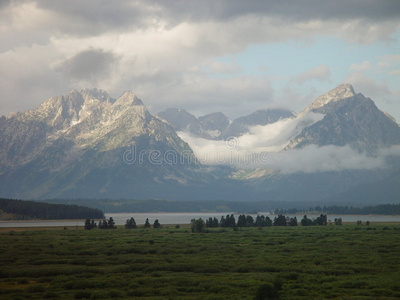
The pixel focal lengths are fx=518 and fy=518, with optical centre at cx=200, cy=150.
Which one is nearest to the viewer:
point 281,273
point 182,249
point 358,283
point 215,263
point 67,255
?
point 358,283

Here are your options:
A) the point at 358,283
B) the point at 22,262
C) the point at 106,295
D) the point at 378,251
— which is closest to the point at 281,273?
the point at 358,283

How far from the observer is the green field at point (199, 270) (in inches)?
3068

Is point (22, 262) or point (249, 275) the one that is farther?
point (22, 262)

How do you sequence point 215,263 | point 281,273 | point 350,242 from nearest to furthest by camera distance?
point 281,273 → point 215,263 → point 350,242

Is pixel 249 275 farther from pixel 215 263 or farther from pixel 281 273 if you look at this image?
pixel 215 263

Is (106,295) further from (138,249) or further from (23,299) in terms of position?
(138,249)

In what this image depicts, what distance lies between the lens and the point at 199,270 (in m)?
98.4

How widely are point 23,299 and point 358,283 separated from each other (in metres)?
51.2

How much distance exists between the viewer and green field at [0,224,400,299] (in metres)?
77.9

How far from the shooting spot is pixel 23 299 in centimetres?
7275

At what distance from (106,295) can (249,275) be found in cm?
2762

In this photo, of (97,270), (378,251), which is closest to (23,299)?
(97,270)

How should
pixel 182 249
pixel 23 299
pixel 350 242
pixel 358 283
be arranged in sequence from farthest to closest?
pixel 350 242 → pixel 182 249 → pixel 358 283 → pixel 23 299

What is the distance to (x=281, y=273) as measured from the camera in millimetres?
91688
